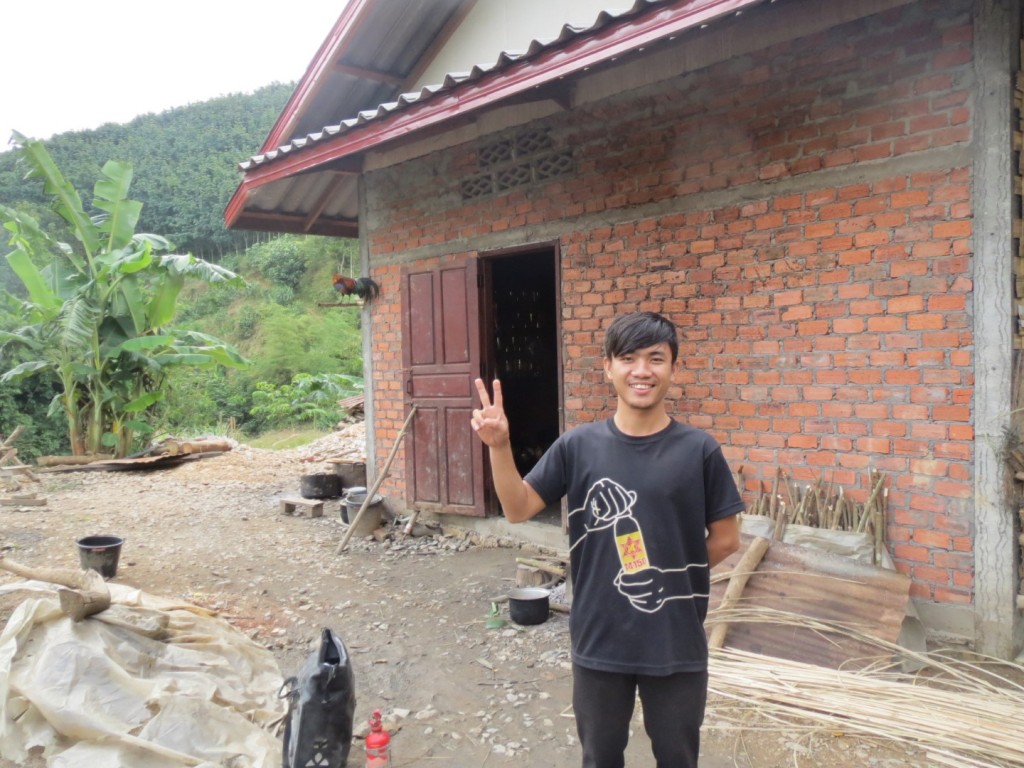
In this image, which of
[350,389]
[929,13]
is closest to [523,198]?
[929,13]

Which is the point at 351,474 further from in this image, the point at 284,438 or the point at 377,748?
the point at 284,438

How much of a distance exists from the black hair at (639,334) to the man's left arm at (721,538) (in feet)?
1.59

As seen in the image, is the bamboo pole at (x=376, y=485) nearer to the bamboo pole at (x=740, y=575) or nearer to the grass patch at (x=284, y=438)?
the bamboo pole at (x=740, y=575)

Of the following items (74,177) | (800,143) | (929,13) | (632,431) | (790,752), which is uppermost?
(74,177)

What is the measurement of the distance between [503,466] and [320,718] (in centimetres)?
146

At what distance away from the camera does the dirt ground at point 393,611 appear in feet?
9.94

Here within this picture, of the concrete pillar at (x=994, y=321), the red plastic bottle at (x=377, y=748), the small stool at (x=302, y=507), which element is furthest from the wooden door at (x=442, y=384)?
the concrete pillar at (x=994, y=321)

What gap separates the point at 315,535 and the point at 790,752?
15.9ft

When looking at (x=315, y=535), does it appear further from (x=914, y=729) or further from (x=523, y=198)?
(x=914, y=729)

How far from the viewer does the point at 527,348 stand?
8570 mm

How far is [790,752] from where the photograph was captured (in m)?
2.92

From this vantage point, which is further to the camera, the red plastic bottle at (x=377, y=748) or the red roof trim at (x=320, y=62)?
the red roof trim at (x=320, y=62)

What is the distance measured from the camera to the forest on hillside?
14.1 meters

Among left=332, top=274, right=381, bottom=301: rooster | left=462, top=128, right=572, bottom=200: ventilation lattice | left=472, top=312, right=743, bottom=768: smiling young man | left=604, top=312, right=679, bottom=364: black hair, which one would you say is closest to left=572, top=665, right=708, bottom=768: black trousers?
left=472, top=312, right=743, bottom=768: smiling young man
